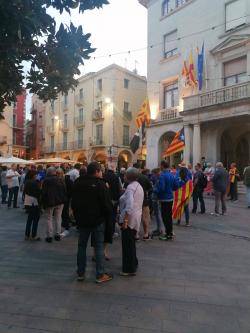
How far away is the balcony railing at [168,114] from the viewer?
24245 mm

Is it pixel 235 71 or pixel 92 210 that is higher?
pixel 235 71

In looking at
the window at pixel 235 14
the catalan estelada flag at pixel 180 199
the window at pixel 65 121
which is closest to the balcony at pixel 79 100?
the window at pixel 65 121

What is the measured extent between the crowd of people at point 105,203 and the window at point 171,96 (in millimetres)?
11543

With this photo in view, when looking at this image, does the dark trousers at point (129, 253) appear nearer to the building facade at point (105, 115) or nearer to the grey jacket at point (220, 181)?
the grey jacket at point (220, 181)

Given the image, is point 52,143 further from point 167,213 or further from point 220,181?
point 167,213

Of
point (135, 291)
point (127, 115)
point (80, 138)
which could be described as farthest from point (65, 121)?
point (135, 291)

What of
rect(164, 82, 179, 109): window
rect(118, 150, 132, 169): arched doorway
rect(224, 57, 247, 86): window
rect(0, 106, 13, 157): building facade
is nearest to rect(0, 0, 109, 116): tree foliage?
rect(224, 57, 247, 86): window

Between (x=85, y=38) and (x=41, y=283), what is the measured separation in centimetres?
360

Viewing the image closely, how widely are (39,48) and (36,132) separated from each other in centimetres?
5648

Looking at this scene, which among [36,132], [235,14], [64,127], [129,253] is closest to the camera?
[129,253]

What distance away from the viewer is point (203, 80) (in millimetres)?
22344

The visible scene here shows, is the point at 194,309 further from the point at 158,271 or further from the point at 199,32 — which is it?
the point at 199,32

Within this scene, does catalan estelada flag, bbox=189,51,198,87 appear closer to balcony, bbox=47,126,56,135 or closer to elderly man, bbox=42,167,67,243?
elderly man, bbox=42,167,67,243

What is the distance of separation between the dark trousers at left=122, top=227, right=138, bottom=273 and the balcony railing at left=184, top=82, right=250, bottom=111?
1468 centimetres
